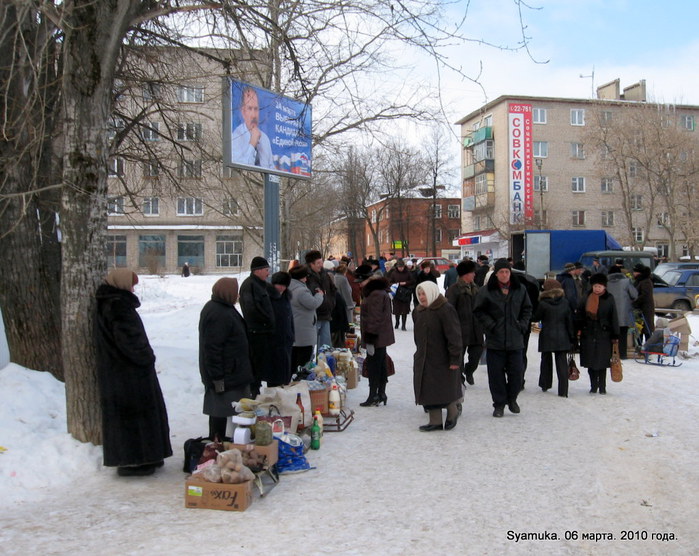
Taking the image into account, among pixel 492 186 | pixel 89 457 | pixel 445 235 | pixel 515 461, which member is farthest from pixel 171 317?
pixel 445 235

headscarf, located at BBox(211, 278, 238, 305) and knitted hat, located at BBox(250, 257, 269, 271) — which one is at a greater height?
knitted hat, located at BBox(250, 257, 269, 271)

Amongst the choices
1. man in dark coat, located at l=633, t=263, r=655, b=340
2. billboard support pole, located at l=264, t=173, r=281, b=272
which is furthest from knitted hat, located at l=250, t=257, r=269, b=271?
man in dark coat, located at l=633, t=263, r=655, b=340

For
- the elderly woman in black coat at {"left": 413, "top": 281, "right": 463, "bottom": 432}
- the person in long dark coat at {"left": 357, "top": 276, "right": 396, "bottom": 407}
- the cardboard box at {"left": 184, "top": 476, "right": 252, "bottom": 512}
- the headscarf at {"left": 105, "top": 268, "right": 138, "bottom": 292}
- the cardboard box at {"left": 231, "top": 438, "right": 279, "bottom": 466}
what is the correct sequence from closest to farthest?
1. the cardboard box at {"left": 184, "top": 476, "right": 252, "bottom": 512}
2. the cardboard box at {"left": 231, "top": 438, "right": 279, "bottom": 466}
3. the headscarf at {"left": 105, "top": 268, "right": 138, "bottom": 292}
4. the elderly woman in black coat at {"left": 413, "top": 281, "right": 463, "bottom": 432}
5. the person in long dark coat at {"left": 357, "top": 276, "right": 396, "bottom": 407}

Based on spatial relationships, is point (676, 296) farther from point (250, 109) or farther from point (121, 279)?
point (121, 279)

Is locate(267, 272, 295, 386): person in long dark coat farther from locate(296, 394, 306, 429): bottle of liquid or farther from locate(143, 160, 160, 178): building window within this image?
locate(143, 160, 160, 178): building window

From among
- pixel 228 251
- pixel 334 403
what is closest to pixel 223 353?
pixel 334 403

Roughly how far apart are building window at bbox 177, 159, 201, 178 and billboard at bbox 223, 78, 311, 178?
1419 mm

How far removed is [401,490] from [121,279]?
3.05 meters

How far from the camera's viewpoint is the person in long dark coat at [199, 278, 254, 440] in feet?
18.8

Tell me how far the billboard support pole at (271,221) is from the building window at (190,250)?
144ft

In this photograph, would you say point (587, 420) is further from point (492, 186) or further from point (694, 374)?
point (492, 186)

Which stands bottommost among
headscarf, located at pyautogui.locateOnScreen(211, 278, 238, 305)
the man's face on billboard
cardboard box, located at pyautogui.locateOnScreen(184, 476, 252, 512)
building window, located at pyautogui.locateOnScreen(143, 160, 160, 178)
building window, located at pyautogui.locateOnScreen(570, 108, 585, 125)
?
cardboard box, located at pyautogui.locateOnScreen(184, 476, 252, 512)

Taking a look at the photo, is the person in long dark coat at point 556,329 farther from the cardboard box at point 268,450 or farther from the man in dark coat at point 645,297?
the cardboard box at point 268,450

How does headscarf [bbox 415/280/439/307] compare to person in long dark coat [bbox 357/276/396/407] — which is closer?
headscarf [bbox 415/280/439/307]
